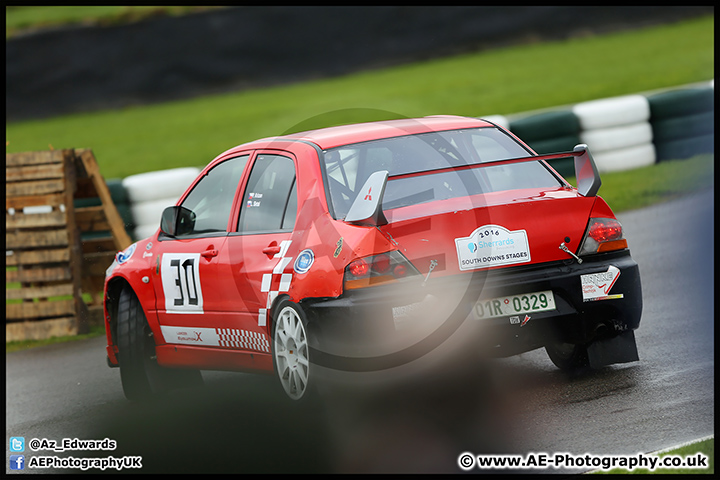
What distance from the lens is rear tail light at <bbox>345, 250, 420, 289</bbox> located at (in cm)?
526

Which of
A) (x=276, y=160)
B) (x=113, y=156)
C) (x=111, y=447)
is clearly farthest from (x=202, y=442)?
(x=113, y=156)

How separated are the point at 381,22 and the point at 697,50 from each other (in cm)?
975

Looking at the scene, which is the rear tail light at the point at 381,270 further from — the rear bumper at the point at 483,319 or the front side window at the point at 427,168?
the front side window at the point at 427,168

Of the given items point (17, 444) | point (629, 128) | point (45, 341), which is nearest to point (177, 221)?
point (17, 444)

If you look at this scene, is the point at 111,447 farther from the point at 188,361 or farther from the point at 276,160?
the point at 276,160

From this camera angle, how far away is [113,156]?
21.7m

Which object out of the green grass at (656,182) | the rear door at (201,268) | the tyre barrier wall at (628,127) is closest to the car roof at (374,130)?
the rear door at (201,268)

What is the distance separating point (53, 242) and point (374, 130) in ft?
18.2

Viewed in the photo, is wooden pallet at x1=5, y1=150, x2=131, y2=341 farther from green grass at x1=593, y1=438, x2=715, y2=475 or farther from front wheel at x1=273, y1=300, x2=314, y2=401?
green grass at x1=593, y1=438, x2=715, y2=475

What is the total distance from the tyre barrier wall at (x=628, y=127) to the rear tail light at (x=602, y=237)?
813cm

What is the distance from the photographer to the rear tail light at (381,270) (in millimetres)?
5258

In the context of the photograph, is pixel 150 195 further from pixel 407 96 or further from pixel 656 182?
pixel 407 96

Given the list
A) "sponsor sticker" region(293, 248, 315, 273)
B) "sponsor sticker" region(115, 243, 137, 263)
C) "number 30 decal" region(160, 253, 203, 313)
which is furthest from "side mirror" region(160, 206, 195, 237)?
"sponsor sticker" region(293, 248, 315, 273)

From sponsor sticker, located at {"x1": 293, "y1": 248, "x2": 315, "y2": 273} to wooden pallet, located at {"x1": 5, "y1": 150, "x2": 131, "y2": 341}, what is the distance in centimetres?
555
